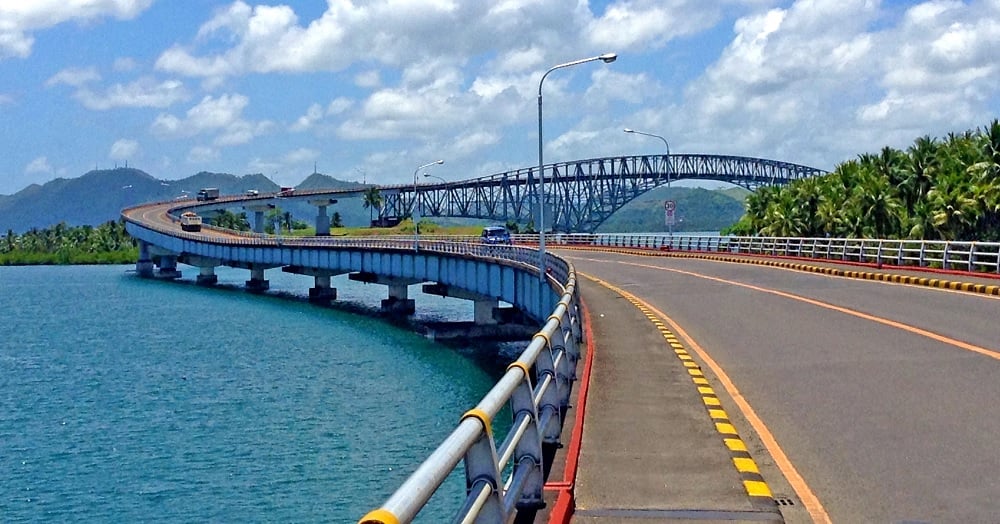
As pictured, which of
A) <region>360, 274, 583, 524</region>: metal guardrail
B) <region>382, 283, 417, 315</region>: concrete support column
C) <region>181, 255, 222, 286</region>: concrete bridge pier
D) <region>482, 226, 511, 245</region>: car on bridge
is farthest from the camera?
<region>181, 255, 222, 286</region>: concrete bridge pier

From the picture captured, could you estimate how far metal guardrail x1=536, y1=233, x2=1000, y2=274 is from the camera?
45062 mm

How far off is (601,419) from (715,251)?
68.4 metres

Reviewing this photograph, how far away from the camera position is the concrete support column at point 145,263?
478 ft

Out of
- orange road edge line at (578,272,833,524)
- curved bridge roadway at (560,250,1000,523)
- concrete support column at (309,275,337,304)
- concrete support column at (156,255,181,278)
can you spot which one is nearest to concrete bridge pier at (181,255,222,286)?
concrete support column at (156,255,181,278)

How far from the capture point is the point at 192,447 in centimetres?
2978

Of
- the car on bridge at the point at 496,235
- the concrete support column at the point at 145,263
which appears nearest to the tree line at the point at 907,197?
the car on bridge at the point at 496,235

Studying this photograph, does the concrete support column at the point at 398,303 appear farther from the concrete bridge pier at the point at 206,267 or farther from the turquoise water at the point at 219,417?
the concrete bridge pier at the point at 206,267

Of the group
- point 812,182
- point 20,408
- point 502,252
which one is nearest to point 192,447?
point 20,408

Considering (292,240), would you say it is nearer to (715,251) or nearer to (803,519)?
(715,251)

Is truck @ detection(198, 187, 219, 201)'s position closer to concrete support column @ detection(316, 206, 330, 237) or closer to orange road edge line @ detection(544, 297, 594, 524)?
concrete support column @ detection(316, 206, 330, 237)

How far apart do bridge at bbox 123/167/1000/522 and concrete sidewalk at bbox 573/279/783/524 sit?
0.11 feet

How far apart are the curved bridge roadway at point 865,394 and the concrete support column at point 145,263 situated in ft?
401

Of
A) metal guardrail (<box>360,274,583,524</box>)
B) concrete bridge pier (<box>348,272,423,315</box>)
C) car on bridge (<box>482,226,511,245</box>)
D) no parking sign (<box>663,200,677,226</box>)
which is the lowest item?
concrete bridge pier (<box>348,272,423,315</box>)

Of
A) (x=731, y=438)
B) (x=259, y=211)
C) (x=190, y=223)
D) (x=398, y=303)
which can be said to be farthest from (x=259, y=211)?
(x=731, y=438)
